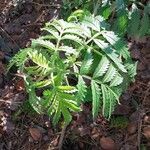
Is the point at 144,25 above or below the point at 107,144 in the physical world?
above

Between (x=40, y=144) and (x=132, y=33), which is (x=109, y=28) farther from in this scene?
(x=40, y=144)

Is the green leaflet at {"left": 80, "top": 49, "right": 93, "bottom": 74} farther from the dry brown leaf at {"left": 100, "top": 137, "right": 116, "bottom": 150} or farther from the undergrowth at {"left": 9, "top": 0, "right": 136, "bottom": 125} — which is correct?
the dry brown leaf at {"left": 100, "top": 137, "right": 116, "bottom": 150}

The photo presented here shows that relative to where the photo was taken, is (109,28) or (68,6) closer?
(109,28)

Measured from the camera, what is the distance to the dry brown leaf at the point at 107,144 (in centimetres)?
217

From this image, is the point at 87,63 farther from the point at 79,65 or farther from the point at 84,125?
the point at 84,125

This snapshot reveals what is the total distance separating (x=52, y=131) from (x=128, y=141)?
442mm

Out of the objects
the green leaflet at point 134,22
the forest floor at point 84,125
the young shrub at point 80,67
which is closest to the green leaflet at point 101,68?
the young shrub at point 80,67

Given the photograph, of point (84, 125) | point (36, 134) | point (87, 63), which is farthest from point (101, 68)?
point (36, 134)

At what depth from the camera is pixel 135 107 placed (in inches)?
89.0

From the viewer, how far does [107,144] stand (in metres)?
2.17

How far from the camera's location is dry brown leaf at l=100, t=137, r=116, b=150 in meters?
2.17

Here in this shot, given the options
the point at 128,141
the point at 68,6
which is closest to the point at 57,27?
the point at 68,6

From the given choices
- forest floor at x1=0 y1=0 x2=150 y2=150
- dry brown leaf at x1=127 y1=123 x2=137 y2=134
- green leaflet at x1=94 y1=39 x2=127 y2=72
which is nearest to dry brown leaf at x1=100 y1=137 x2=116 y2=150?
forest floor at x1=0 y1=0 x2=150 y2=150

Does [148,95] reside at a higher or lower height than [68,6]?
lower
